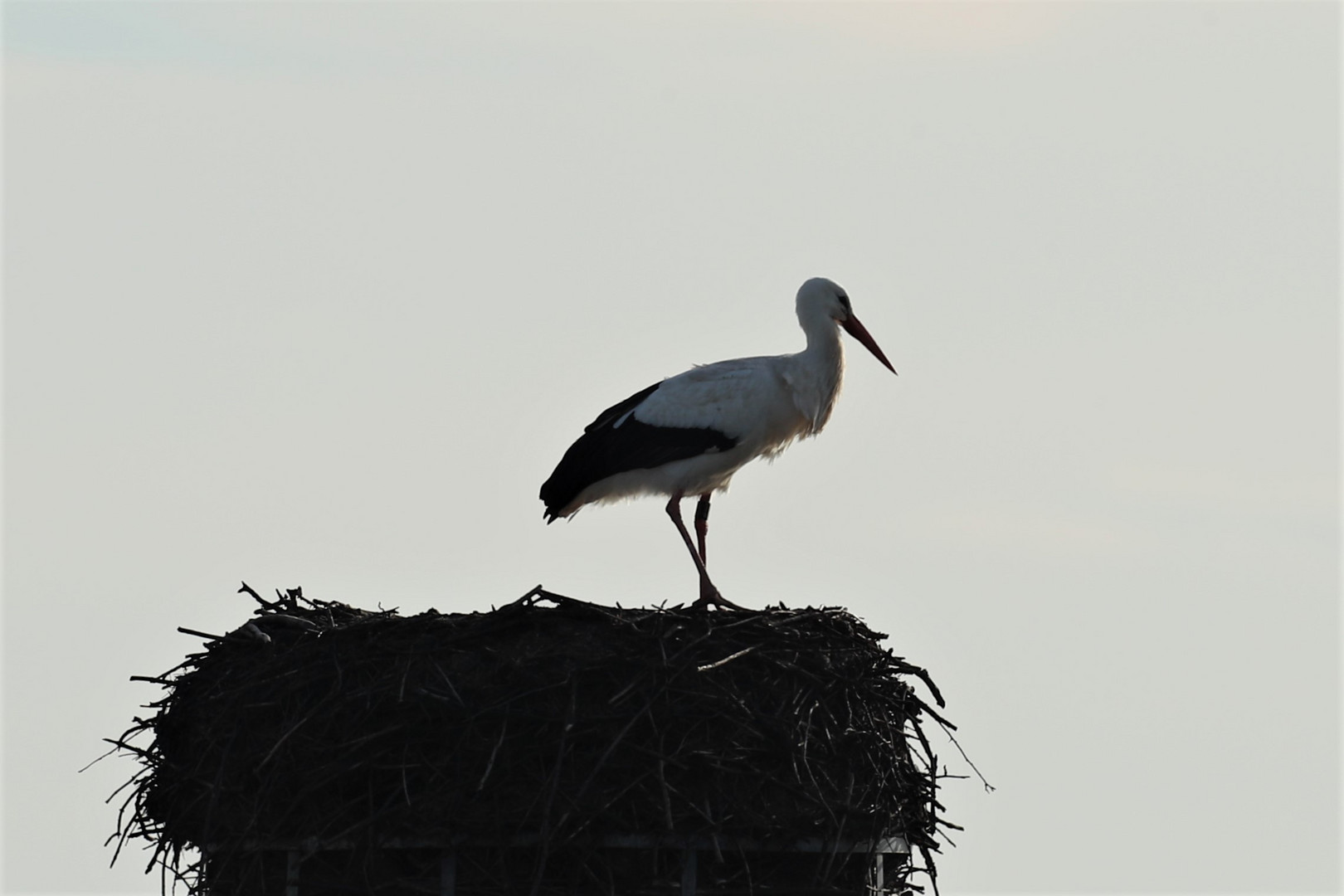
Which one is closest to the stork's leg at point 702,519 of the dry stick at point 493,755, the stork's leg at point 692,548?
the stork's leg at point 692,548

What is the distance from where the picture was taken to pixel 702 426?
12.4 metres

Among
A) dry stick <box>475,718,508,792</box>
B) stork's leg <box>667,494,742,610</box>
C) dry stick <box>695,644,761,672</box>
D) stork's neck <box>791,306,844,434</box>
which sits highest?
stork's neck <box>791,306,844,434</box>

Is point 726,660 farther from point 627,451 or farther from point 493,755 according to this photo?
point 627,451

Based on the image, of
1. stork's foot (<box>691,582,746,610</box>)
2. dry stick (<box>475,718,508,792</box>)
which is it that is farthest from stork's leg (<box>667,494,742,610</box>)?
dry stick (<box>475,718,508,792</box>)

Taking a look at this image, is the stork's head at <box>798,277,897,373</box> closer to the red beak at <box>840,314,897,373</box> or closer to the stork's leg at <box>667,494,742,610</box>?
the red beak at <box>840,314,897,373</box>

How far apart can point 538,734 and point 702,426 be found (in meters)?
3.17

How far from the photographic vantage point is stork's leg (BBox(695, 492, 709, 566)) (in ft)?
43.1

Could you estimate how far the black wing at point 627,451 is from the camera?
1240 cm

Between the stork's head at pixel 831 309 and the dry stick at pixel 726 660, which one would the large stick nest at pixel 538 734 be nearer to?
the dry stick at pixel 726 660

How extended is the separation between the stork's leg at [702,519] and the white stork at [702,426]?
266mm

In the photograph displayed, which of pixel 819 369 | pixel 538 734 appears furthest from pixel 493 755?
pixel 819 369

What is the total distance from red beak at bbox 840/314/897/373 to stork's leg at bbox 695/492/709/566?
1221 mm

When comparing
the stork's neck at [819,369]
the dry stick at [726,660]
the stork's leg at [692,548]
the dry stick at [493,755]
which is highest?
the stork's neck at [819,369]

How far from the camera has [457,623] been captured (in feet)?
33.4
